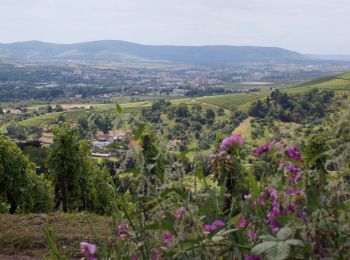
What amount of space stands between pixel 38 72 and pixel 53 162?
569ft

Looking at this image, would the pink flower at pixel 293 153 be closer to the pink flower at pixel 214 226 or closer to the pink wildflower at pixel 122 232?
the pink flower at pixel 214 226

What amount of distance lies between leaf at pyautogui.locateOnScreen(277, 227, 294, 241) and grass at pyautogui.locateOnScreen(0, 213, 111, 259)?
19.1ft

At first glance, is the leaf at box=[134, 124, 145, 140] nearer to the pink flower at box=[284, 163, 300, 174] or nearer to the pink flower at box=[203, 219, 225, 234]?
the pink flower at box=[203, 219, 225, 234]

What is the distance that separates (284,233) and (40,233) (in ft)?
26.3

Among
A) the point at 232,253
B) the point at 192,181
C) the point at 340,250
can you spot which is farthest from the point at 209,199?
the point at 340,250

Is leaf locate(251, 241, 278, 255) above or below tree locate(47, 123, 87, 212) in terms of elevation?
above

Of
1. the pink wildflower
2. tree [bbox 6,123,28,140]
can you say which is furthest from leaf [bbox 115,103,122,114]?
tree [bbox 6,123,28,140]

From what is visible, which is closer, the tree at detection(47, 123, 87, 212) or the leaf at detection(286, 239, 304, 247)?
the leaf at detection(286, 239, 304, 247)

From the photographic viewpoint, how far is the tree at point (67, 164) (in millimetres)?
17500

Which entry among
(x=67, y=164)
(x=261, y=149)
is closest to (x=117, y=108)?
(x=261, y=149)

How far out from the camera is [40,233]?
868cm

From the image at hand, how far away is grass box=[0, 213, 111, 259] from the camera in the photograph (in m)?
7.91

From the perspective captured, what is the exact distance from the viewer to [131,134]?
5.00 feet

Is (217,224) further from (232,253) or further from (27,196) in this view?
(27,196)
